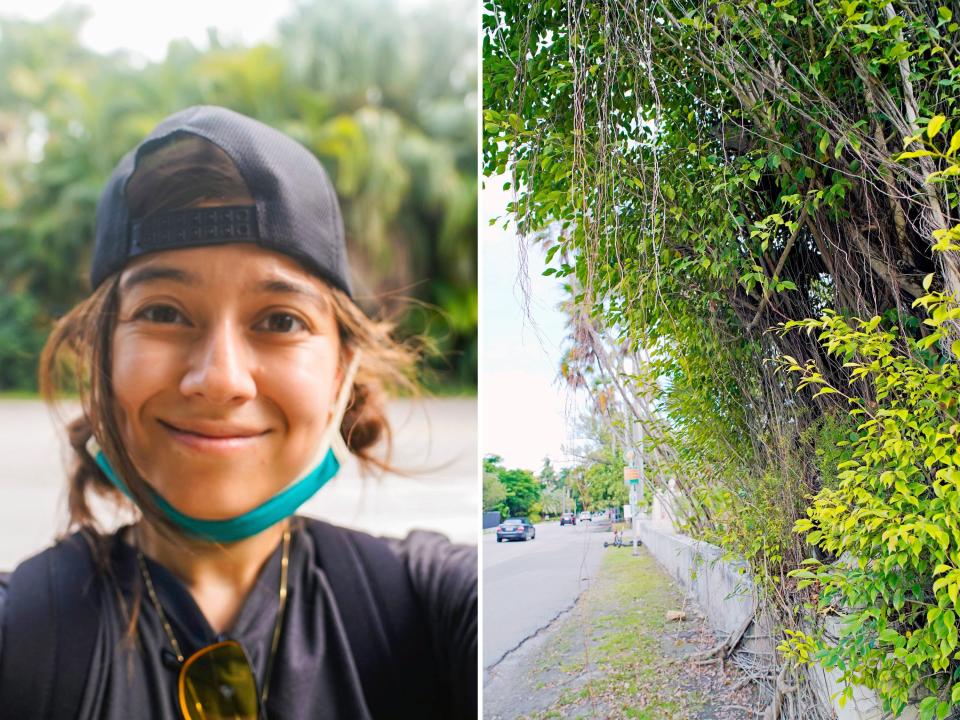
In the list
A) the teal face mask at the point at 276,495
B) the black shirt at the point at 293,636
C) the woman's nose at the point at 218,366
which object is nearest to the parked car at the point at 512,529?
the black shirt at the point at 293,636

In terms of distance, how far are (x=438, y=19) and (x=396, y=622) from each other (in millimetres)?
1404

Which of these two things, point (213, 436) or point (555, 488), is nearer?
point (213, 436)

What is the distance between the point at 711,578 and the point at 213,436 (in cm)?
177

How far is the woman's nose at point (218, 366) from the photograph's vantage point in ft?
5.21

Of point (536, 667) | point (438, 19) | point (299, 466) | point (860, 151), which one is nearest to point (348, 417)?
point (299, 466)

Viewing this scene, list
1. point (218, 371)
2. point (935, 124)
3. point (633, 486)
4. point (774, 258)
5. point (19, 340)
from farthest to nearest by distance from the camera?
point (633, 486), point (774, 258), point (935, 124), point (218, 371), point (19, 340)

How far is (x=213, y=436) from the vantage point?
162cm

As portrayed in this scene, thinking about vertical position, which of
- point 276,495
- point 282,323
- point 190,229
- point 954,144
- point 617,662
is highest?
point 954,144

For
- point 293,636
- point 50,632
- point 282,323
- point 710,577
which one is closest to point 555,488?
point 710,577

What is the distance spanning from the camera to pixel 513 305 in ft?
9.15

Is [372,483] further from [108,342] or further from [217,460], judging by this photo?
[108,342]

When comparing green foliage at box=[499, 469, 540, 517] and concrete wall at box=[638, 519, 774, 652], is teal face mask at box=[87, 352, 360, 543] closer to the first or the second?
green foliage at box=[499, 469, 540, 517]

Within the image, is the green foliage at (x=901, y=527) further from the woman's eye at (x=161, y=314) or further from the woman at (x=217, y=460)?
the woman's eye at (x=161, y=314)

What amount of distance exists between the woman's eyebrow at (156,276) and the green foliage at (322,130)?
3.2 inches
